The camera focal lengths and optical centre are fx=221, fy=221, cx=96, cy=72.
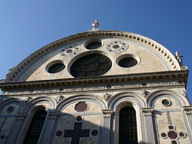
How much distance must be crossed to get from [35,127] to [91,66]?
5.79m

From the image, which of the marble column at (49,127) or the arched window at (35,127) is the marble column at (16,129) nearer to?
the arched window at (35,127)

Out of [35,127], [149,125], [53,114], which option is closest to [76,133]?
[53,114]

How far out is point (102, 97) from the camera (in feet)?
42.5

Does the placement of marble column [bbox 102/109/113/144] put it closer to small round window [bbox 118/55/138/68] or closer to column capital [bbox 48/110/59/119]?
column capital [bbox 48/110/59/119]

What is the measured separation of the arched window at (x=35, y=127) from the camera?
12.3 m

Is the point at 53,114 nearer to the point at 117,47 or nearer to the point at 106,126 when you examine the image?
the point at 106,126

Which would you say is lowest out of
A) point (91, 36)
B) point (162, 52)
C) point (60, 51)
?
point (162, 52)

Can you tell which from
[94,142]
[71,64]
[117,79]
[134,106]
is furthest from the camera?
[71,64]

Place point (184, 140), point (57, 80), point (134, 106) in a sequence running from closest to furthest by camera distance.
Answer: point (184, 140), point (134, 106), point (57, 80)

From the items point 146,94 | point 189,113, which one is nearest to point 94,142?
Result: point 146,94

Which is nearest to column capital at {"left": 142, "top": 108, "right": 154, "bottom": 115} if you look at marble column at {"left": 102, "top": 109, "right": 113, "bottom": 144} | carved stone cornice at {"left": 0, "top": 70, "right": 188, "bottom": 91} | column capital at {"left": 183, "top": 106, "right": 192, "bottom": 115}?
column capital at {"left": 183, "top": 106, "right": 192, "bottom": 115}

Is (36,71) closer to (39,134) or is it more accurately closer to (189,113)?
(39,134)

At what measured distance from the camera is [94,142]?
1084 centimetres

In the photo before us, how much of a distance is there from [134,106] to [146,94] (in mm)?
974
